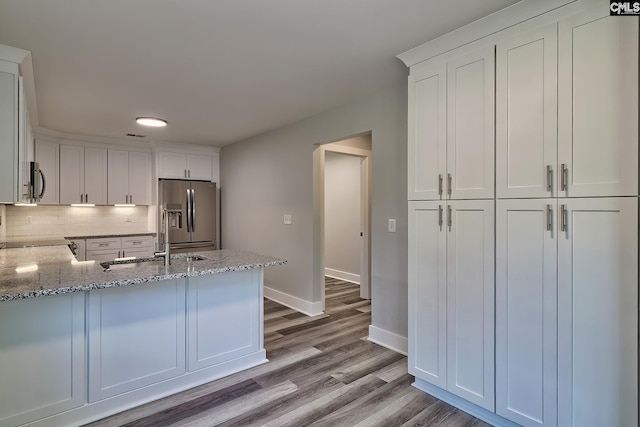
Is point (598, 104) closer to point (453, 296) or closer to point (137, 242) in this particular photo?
point (453, 296)

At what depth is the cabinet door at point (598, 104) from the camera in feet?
4.90

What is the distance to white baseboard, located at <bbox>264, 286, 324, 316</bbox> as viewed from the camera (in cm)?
402

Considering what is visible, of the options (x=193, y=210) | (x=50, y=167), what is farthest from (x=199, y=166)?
(x=50, y=167)

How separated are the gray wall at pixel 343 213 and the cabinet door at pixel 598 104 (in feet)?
13.2

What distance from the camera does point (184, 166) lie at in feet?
18.2

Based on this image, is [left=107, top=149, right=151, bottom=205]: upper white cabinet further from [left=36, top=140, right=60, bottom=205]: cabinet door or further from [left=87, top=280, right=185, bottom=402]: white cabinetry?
[left=87, top=280, right=185, bottom=402]: white cabinetry

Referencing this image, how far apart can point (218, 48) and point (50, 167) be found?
3984mm

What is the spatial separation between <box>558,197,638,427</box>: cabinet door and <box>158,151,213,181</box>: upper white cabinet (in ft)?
17.1

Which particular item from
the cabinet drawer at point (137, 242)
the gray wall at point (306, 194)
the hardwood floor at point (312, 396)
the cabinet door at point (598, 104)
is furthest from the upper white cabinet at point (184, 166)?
the cabinet door at point (598, 104)

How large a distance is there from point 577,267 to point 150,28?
2.72m

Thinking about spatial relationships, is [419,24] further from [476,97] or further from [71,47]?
[71,47]

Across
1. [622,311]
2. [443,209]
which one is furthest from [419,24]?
[622,311]

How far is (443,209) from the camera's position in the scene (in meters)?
2.20

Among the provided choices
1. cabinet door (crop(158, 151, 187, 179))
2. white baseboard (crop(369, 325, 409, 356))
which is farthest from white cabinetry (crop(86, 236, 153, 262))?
white baseboard (crop(369, 325, 409, 356))
